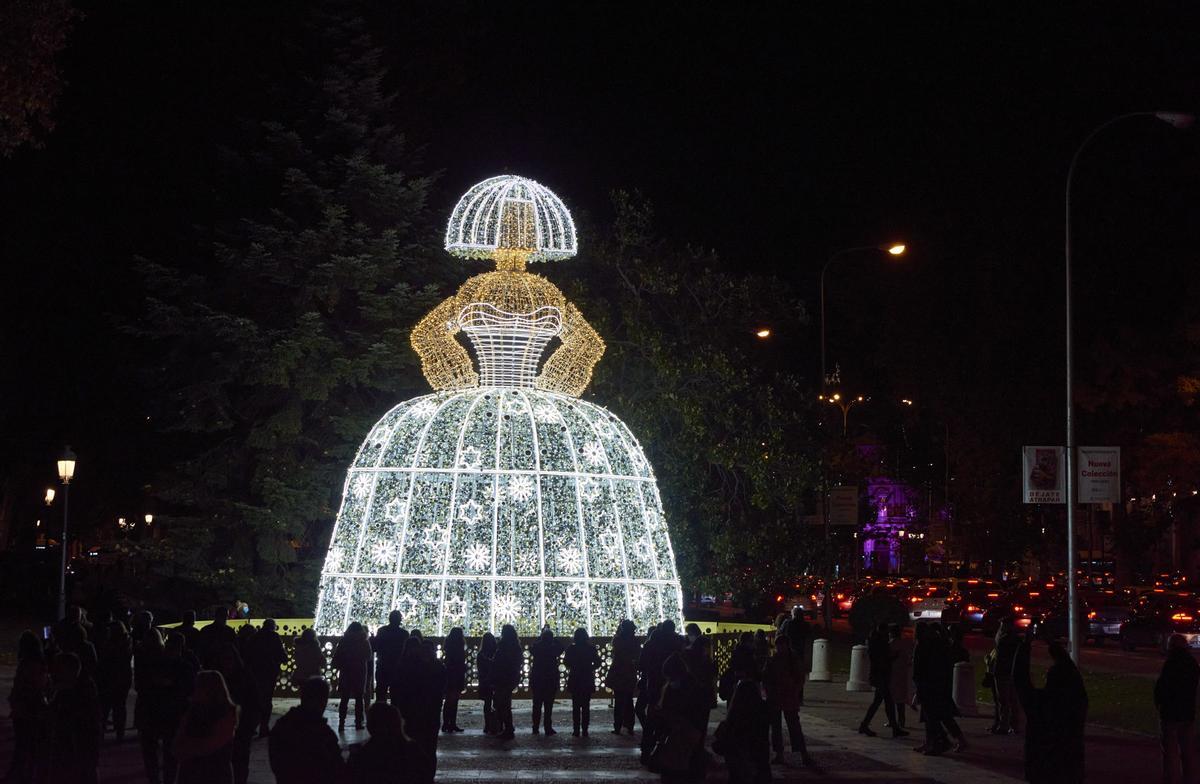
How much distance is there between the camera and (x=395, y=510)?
66.0ft

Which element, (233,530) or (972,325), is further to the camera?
(972,325)

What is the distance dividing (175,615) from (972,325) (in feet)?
77.0

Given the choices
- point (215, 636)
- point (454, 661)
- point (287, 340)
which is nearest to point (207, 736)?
point (215, 636)

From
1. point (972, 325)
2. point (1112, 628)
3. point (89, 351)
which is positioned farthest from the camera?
point (972, 325)

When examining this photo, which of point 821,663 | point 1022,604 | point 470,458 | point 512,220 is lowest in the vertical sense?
point 821,663

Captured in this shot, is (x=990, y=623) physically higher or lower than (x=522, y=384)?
lower

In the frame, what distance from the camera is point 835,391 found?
61.5 m

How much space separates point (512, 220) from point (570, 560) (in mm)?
4914

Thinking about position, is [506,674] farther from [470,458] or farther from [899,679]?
[899,679]

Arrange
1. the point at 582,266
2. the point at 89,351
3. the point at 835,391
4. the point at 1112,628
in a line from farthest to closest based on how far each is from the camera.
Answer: the point at 835,391 < the point at 1112,628 < the point at 89,351 < the point at 582,266

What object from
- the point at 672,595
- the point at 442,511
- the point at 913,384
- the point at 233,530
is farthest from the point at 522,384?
the point at 913,384

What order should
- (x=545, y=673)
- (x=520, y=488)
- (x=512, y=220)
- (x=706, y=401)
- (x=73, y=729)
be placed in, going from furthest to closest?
(x=706, y=401) < (x=512, y=220) < (x=520, y=488) < (x=545, y=673) < (x=73, y=729)

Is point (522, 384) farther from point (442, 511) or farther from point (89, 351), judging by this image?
point (89, 351)

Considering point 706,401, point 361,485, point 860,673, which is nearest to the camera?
point 361,485
